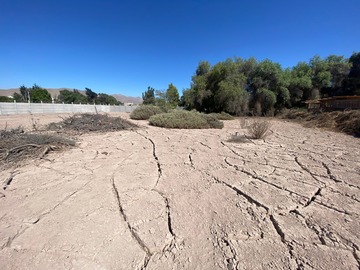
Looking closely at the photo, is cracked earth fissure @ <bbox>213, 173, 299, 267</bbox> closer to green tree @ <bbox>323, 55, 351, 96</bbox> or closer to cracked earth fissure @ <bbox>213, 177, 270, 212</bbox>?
cracked earth fissure @ <bbox>213, 177, 270, 212</bbox>

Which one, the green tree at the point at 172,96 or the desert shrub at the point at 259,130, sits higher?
the green tree at the point at 172,96

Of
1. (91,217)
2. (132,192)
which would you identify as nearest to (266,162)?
(132,192)

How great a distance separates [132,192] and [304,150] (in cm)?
434

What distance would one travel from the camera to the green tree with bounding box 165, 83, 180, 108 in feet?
96.9

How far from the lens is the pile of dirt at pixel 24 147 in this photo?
3.40m

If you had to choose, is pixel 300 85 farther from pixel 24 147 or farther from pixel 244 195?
pixel 24 147

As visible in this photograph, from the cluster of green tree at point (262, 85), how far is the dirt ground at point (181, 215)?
Answer: 14612 millimetres

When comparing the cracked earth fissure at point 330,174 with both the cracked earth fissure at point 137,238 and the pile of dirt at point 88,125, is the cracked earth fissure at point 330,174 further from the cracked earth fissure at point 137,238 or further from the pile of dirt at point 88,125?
the pile of dirt at point 88,125

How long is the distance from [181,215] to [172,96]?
98.6 ft

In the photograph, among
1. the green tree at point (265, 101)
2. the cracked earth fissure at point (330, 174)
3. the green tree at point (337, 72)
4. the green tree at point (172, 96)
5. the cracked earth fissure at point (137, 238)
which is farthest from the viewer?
the green tree at point (172, 96)

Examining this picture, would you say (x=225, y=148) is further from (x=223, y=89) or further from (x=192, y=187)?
(x=223, y=89)

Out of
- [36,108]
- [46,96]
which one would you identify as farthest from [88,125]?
[46,96]

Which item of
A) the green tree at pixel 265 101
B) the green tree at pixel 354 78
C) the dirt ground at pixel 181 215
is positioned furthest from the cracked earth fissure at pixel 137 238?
the green tree at pixel 354 78

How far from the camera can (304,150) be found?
4426mm
